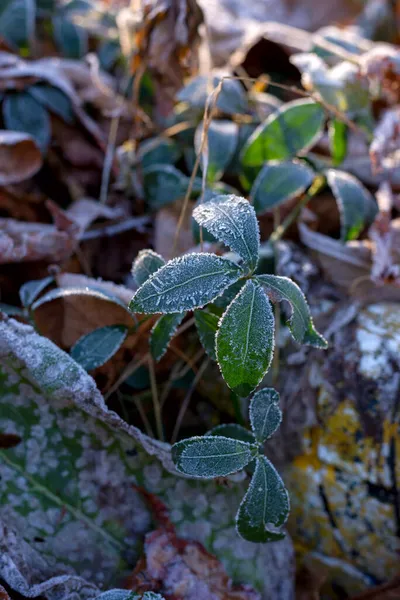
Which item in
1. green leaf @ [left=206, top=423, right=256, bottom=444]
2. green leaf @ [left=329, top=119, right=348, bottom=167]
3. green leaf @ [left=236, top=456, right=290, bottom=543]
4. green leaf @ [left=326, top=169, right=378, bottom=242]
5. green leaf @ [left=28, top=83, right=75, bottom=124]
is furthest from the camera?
green leaf @ [left=28, top=83, right=75, bottom=124]

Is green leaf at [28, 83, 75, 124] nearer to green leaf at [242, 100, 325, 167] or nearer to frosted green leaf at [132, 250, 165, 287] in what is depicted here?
green leaf at [242, 100, 325, 167]

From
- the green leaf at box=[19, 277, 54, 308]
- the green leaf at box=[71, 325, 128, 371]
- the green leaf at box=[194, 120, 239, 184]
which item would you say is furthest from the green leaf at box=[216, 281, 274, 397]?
the green leaf at box=[194, 120, 239, 184]

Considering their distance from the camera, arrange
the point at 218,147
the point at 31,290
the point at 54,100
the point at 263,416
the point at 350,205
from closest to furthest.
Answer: the point at 263,416, the point at 31,290, the point at 350,205, the point at 218,147, the point at 54,100

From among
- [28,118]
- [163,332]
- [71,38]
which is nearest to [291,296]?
[163,332]

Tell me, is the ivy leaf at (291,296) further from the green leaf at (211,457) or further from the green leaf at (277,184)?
the green leaf at (277,184)

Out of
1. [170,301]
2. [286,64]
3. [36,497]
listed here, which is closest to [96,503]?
[36,497]

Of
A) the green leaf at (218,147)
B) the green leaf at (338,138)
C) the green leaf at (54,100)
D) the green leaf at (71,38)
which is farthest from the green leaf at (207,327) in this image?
the green leaf at (71,38)

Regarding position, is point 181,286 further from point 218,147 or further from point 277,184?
point 218,147
